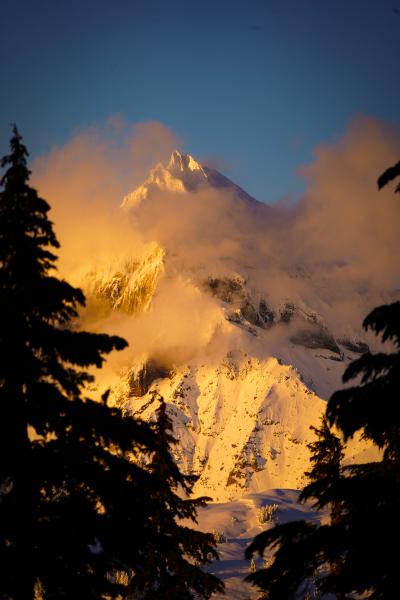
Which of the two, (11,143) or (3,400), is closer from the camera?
(3,400)

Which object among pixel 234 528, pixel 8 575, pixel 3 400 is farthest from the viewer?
pixel 234 528

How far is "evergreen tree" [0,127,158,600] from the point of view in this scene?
31.3 feet

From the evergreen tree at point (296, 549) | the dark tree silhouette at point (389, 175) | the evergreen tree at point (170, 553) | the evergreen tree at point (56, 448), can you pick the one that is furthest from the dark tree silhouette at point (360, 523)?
the evergreen tree at point (170, 553)

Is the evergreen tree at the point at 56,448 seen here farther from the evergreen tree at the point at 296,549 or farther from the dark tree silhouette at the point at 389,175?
the dark tree silhouette at the point at 389,175

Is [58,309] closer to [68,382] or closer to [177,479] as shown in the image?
[68,382]

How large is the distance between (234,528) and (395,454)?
294ft

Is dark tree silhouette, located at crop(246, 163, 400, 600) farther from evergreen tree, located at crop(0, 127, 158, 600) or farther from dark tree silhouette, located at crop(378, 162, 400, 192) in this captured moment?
evergreen tree, located at crop(0, 127, 158, 600)

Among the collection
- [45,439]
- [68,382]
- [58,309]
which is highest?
[58,309]

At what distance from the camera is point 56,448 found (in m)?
9.76

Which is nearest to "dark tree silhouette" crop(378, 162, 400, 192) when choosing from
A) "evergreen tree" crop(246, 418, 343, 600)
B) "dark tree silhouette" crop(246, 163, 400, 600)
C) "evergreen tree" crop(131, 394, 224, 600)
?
"dark tree silhouette" crop(246, 163, 400, 600)

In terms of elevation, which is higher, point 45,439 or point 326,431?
point 326,431

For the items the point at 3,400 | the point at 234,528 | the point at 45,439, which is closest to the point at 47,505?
the point at 45,439

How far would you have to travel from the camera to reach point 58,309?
33.4 feet

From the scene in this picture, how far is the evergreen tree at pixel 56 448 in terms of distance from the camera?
9.55 metres
